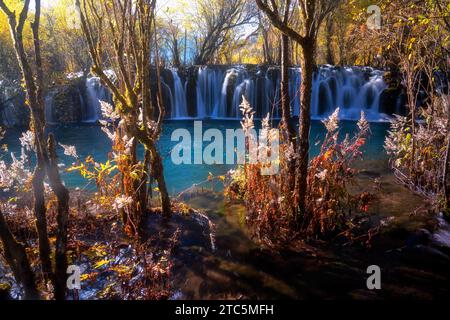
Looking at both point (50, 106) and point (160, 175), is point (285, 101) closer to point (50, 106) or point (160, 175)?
point (160, 175)

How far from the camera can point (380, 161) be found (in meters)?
8.07

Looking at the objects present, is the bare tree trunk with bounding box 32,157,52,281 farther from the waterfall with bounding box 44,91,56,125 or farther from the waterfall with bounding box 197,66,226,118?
the waterfall with bounding box 44,91,56,125

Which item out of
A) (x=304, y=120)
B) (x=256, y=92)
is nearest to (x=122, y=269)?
(x=304, y=120)

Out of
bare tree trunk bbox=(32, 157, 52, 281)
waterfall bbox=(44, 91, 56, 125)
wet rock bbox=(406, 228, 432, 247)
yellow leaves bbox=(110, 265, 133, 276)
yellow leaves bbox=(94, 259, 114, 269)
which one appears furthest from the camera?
waterfall bbox=(44, 91, 56, 125)

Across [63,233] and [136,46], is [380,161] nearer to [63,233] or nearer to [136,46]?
[136,46]

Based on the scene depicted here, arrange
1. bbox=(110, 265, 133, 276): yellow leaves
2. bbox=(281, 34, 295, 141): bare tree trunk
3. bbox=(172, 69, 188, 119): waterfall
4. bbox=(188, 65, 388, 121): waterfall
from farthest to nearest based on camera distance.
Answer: bbox=(172, 69, 188, 119): waterfall → bbox=(188, 65, 388, 121): waterfall → bbox=(281, 34, 295, 141): bare tree trunk → bbox=(110, 265, 133, 276): yellow leaves

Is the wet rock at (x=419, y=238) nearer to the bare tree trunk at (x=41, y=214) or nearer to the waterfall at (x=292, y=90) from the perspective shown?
the bare tree trunk at (x=41, y=214)

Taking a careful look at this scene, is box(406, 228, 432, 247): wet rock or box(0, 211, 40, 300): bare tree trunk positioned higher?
box(0, 211, 40, 300): bare tree trunk

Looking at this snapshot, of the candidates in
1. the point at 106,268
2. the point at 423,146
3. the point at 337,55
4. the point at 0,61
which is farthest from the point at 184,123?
the point at 337,55

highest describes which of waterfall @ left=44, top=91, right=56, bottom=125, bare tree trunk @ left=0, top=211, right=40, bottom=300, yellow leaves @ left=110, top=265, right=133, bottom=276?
waterfall @ left=44, top=91, right=56, bottom=125

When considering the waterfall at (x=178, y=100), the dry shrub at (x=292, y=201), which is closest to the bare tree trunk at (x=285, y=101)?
the dry shrub at (x=292, y=201)

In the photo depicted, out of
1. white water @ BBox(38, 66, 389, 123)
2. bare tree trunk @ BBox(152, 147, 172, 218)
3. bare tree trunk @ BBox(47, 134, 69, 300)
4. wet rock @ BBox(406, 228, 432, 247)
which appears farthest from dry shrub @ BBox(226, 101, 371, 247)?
white water @ BBox(38, 66, 389, 123)

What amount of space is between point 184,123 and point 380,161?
1050 cm
